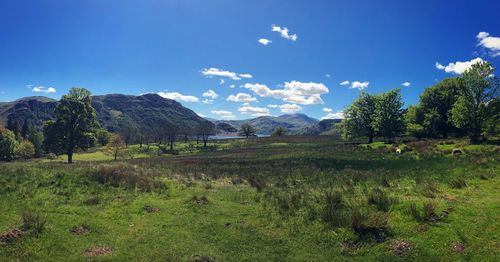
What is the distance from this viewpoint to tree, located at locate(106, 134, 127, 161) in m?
84.9

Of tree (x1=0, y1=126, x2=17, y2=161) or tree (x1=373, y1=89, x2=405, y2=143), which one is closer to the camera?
tree (x1=373, y1=89, x2=405, y2=143)

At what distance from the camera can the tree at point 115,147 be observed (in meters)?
84.9

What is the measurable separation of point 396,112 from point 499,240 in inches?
2628

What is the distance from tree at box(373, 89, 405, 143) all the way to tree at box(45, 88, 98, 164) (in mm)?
60274

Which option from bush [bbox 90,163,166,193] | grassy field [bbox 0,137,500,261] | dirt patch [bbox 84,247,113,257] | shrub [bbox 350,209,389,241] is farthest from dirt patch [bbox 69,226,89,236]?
shrub [bbox 350,209,389,241]

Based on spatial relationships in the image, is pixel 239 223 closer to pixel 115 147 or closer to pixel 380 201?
pixel 380 201

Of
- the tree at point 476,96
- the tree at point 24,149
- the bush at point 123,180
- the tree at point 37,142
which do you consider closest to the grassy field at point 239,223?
the bush at point 123,180

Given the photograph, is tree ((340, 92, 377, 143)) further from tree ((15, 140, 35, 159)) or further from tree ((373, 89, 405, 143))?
tree ((15, 140, 35, 159))

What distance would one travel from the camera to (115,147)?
86.8 meters

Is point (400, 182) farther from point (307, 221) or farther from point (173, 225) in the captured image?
point (173, 225)

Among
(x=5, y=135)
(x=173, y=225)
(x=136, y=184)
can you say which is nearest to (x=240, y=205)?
(x=173, y=225)

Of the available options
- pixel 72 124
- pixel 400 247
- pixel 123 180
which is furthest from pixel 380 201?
pixel 72 124

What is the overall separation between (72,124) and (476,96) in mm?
66359

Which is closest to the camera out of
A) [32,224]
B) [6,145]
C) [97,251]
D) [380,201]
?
[97,251]
